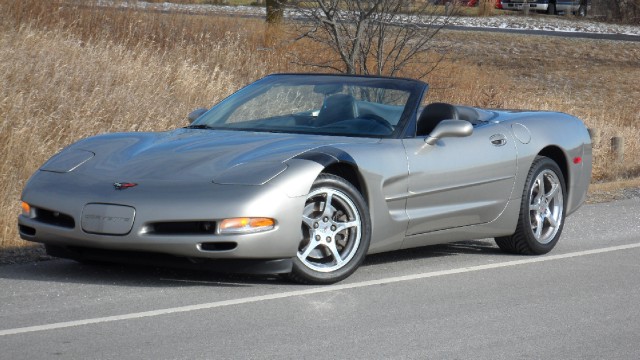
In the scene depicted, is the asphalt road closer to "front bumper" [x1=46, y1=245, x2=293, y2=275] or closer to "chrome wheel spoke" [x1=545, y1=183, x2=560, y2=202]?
"front bumper" [x1=46, y1=245, x2=293, y2=275]

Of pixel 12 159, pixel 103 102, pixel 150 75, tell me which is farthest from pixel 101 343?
pixel 150 75

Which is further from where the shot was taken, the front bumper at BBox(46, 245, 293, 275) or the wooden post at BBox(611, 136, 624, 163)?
the wooden post at BBox(611, 136, 624, 163)

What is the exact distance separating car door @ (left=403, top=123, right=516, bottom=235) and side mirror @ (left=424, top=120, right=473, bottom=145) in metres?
0.09

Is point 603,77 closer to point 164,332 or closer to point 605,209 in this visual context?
point 605,209

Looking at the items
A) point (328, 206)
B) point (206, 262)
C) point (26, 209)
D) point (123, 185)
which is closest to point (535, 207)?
point (328, 206)

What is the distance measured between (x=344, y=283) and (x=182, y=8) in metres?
15.9

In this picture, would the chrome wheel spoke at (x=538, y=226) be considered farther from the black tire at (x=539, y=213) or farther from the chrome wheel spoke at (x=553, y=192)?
the chrome wheel spoke at (x=553, y=192)

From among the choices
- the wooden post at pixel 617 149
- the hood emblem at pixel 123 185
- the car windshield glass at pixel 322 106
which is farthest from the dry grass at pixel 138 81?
the hood emblem at pixel 123 185

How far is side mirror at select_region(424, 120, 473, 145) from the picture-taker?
7672 mm

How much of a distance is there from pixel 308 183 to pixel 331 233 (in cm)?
41

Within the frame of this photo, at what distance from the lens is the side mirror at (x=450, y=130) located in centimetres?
767

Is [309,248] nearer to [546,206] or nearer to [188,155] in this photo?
[188,155]

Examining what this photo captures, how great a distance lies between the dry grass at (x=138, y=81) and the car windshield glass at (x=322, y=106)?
1938mm

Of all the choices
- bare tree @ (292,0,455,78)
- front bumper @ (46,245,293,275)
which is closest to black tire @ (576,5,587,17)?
bare tree @ (292,0,455,78)
